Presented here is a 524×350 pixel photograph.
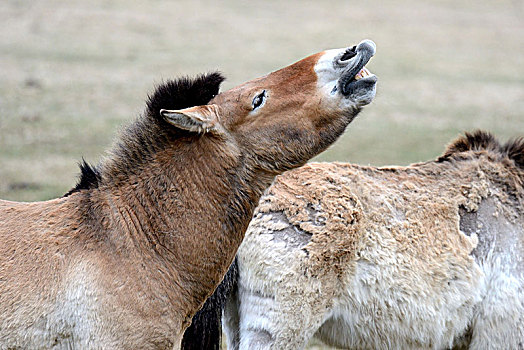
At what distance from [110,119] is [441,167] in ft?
39.2

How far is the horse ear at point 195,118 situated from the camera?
327cm

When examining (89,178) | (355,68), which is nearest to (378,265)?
(355,68)

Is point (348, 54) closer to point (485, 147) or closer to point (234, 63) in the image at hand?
point (485, 147)

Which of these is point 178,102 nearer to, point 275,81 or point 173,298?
point 275,81

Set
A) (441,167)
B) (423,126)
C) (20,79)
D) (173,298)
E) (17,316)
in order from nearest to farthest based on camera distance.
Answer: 1. (17,316)
2. (173,298)
3. (441,167)
4. (423,126)
5. (20,79)

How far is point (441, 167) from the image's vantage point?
5043mm

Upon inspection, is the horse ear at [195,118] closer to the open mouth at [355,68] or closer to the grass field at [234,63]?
the open mouth at [355,68]

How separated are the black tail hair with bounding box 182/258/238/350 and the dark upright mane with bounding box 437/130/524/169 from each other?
202cm

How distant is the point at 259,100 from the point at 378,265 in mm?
1609

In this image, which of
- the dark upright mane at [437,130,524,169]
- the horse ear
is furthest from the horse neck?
the dark upright mane at [437,130,524,169]

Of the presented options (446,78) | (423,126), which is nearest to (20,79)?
(423,126)

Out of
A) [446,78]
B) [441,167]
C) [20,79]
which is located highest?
[446,78]

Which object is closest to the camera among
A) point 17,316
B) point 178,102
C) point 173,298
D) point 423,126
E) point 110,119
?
point 17,316

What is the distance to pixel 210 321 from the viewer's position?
4.31m
